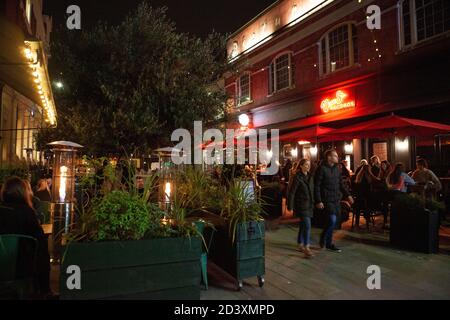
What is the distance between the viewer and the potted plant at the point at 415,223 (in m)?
6.09

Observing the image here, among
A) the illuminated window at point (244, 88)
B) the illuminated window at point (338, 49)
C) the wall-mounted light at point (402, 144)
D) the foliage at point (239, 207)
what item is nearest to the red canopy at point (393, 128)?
the wall-mounted light at point (402, 144)

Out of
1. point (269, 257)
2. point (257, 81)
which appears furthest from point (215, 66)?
point (257, 81)

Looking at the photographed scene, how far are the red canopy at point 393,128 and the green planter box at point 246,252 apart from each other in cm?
570

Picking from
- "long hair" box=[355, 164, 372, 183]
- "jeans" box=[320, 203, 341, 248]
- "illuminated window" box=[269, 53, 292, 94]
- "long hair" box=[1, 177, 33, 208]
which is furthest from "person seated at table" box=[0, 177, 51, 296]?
"illuminated window" box=[269, 53, 292, 94]

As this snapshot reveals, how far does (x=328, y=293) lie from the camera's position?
4.26m

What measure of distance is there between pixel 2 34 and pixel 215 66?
7.48 m

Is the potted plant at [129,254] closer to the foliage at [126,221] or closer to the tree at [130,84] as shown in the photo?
the foliage at [126,221]

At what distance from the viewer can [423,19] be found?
38.5 ft

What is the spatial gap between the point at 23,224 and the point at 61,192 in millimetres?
1879

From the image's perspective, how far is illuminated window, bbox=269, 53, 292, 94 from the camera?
59.6ft

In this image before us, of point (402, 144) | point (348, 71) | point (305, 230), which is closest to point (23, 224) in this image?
point (305, 230)

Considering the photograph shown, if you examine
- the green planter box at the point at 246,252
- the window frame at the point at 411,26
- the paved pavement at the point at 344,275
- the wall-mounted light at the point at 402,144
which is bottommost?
the paved pavement at the point at 344,275

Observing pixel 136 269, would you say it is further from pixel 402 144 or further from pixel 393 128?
pixel 402 144

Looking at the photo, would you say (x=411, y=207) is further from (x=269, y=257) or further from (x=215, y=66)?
(x=215, y=66)
